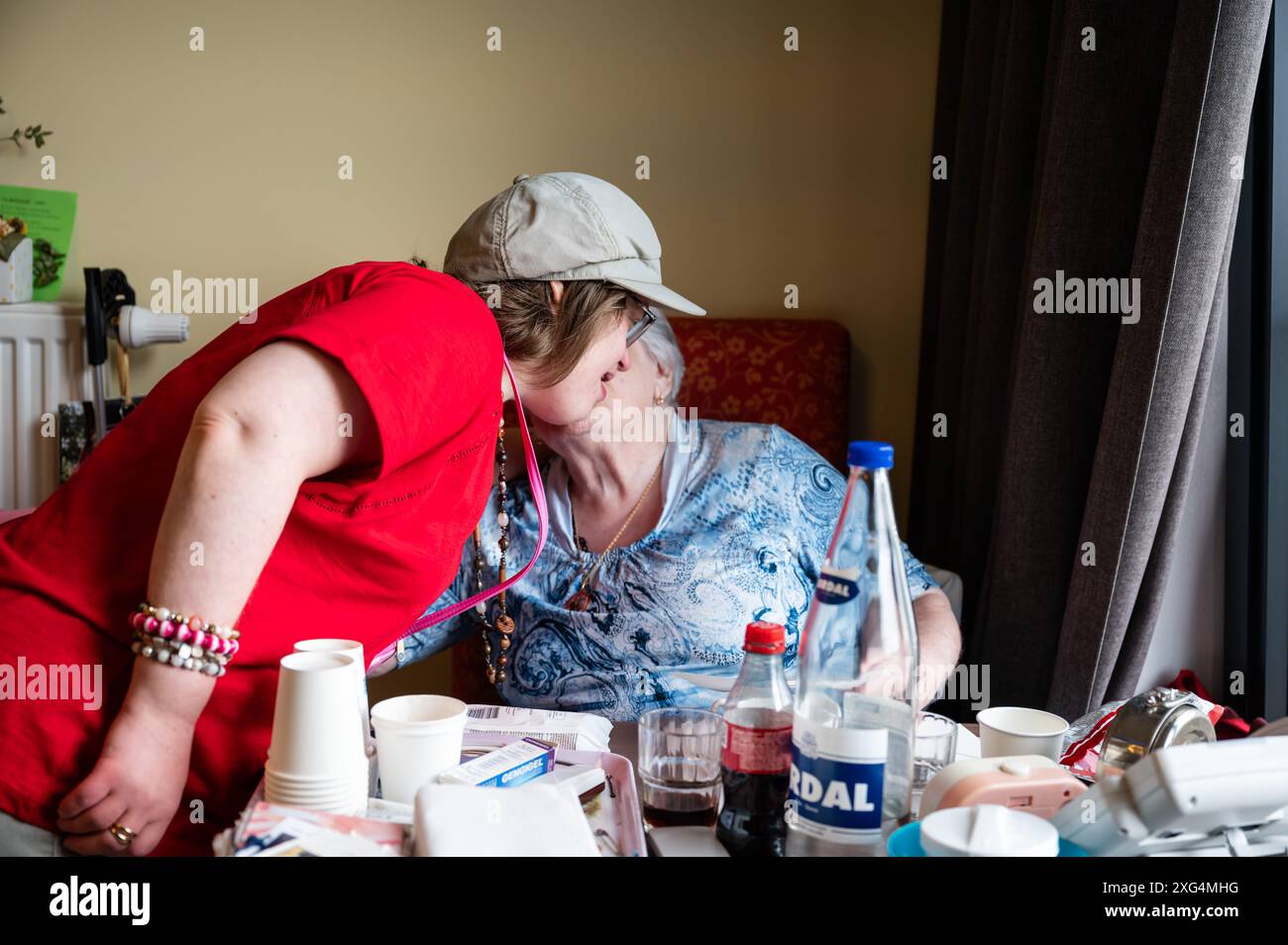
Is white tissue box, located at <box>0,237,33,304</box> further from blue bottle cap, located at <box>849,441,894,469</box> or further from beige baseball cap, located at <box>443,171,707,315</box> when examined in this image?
blue bottle cap, located at <box>849,441,894,469</box>

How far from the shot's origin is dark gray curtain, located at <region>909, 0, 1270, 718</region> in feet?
4.65

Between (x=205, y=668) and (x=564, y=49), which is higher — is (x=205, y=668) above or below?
below

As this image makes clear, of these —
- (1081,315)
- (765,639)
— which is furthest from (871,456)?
(1081,315)

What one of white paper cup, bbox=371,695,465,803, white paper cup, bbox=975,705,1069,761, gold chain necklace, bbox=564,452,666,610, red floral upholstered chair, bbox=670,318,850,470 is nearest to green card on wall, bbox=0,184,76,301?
red floral upholstered chair, bbox=670,318,850,470

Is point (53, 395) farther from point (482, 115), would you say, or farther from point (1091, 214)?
point (1091, 214)

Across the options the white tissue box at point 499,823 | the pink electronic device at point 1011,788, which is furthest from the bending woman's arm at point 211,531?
the pink electronic device at point 1011,788

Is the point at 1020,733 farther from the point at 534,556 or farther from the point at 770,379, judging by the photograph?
the point at 770,379

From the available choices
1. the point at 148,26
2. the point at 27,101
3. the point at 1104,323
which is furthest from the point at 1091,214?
the point at 27,101

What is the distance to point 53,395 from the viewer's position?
8.10 ft

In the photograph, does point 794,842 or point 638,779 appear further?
point 638,779

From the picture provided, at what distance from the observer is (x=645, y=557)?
1509 millimetres

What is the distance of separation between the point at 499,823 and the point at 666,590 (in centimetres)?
83

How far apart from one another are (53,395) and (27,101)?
73 cm

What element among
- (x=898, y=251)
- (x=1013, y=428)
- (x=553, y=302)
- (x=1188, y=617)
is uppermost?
(x=898, y=251)
